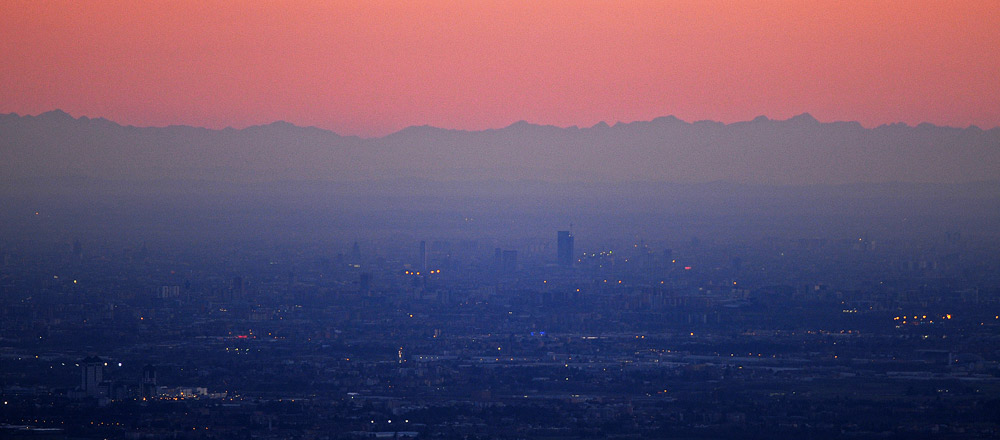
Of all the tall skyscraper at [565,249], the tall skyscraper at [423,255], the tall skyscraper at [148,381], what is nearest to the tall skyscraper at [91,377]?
the tall skyscraper at [148,381]

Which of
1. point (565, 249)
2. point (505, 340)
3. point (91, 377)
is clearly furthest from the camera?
point (565, 249)

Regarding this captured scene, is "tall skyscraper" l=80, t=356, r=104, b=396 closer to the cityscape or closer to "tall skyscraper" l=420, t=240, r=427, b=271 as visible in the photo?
the cityscape

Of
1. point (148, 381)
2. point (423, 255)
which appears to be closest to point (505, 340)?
point (148, 381)

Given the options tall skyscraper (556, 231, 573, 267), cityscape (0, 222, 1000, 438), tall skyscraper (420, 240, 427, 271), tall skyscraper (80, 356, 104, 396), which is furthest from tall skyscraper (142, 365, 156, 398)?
tall skyscraper (556, 231, 573, 267)

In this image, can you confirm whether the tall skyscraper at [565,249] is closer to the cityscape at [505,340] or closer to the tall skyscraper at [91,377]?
the cityscape at [505,340]

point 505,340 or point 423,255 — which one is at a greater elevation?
point 423,255

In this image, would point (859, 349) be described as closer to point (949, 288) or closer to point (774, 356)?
point (774, 356)

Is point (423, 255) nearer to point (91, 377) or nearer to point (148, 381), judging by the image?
point (148, 381)

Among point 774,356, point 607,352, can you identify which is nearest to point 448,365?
point 607,352
